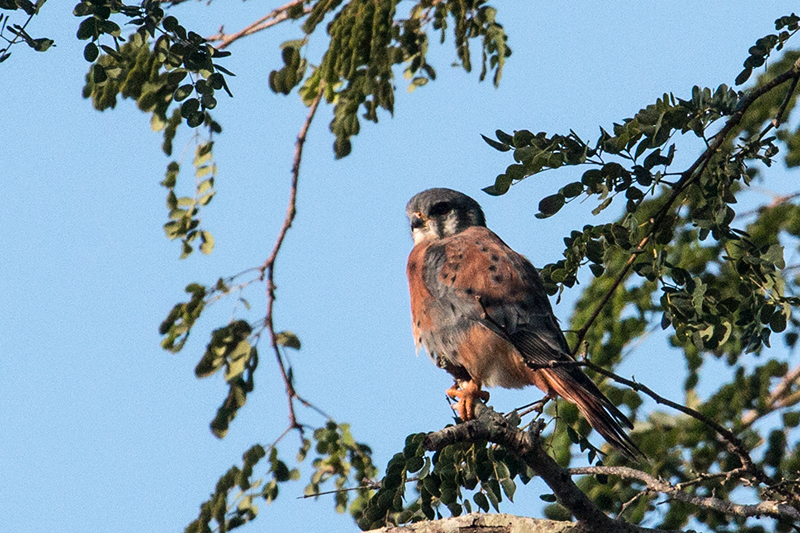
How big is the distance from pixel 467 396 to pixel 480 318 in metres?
0.29

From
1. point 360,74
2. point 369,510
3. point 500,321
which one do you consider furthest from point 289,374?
point 369,510

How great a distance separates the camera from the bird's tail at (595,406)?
2975mm

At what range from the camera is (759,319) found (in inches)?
88.7

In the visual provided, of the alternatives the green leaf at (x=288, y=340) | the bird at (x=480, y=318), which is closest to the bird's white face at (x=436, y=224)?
the bird at (x=480, y=318)

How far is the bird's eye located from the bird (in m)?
0.35

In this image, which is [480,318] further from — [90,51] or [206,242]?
[90,51]

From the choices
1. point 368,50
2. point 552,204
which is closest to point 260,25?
point 368,50

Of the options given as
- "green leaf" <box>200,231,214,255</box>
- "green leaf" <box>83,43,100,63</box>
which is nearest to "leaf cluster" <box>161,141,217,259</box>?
"green leaf" <box>200,231,214,255</box>

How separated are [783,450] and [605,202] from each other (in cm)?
162

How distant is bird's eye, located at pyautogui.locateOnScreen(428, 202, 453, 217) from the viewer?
14.4 feet

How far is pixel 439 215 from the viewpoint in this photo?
14.4 ft

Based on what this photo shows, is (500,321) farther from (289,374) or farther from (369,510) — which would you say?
(369,510)

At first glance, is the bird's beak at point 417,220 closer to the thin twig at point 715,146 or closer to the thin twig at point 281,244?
the thin twig at point 281,244

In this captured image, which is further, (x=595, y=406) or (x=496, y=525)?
(x=595, y=406)
